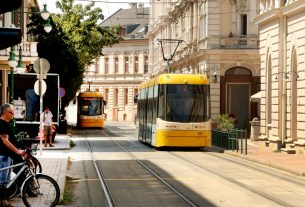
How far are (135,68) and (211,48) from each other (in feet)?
173

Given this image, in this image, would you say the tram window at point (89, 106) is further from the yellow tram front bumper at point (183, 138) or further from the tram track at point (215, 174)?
the tram track at point (215, 174)

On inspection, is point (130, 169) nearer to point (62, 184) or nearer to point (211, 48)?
point (62, 184)

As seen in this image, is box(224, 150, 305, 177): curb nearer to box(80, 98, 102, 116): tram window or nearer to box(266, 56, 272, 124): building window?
box(266, 56, 272, 124): building window

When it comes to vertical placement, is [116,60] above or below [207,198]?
above

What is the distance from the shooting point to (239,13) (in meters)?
52.1

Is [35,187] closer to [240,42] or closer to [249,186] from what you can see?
[249,186]

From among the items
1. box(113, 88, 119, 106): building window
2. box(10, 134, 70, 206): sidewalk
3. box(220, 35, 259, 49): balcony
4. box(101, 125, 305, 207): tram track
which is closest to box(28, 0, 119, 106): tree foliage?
box(220, 35, 259, 49): balcony

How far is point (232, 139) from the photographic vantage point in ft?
108

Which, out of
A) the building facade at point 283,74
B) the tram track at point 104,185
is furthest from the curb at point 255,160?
the tram track at point 104,185

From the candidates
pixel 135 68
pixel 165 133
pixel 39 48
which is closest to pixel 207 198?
pixel 165 133

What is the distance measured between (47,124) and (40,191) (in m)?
19.8

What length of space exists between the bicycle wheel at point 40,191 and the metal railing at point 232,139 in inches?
677

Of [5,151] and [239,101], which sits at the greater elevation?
[239,101]

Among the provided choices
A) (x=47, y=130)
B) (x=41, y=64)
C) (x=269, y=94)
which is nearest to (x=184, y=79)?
(x=269, y=94)
